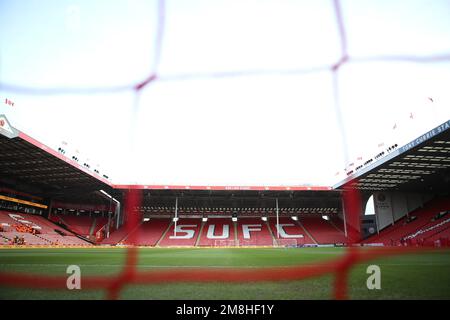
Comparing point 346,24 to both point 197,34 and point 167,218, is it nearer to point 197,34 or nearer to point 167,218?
point 197,34

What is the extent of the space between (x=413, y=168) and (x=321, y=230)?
1504 centimetres

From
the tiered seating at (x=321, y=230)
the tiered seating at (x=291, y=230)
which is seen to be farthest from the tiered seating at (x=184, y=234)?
the tiered seating at (x=321, y=230)

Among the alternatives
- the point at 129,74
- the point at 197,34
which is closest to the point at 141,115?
the point at 129,74

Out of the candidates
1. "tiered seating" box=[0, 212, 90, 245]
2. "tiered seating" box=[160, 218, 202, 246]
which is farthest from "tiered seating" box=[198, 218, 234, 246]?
"tiered seating" box=[0, 212, 90, 245]

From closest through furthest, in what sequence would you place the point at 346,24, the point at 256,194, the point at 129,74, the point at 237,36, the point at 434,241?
1. the point at 346,24
2. the point at 237,36
3. the point at 129,74
4. the point at 434,241
5. the point at 256,194

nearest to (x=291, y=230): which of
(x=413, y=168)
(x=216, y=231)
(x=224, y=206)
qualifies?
(x=216, y=231)

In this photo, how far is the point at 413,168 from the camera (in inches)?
952

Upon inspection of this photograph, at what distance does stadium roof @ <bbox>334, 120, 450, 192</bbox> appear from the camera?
18.0 meters

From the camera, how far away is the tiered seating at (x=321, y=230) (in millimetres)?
33862

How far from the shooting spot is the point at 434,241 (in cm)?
2034

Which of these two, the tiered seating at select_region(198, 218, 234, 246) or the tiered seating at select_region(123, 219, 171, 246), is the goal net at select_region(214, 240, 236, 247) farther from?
the tiered seating at select_region(123, 219, 171, 246)

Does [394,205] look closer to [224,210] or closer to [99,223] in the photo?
[224,210]

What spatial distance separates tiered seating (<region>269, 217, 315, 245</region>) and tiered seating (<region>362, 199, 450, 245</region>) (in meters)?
6.74
